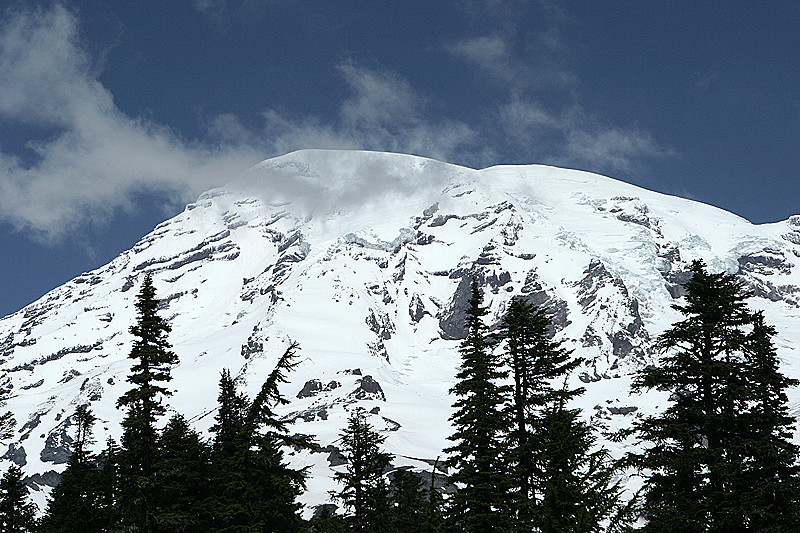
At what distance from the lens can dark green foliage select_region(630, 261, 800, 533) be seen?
1972 centimetres

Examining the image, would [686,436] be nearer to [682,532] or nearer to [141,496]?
[682,532]

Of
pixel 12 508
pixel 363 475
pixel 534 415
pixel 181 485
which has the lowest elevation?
pixel 12 508

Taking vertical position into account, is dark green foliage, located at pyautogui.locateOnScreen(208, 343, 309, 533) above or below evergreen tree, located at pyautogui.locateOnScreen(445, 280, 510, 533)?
below

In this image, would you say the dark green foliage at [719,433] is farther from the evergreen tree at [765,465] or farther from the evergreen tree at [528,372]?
the evergreen tree at [528,372]

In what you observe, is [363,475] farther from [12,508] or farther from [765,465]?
[765,465]

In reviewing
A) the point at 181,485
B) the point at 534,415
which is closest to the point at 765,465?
the point at 534,415

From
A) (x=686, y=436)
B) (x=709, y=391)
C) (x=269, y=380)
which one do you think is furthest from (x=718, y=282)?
(x=269, y=380)

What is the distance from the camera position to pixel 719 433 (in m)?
21.5

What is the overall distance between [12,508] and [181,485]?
1597cm

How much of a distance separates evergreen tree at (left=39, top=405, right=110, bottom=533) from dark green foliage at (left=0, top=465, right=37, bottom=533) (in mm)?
1118

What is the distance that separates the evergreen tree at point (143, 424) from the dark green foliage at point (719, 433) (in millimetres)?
16568

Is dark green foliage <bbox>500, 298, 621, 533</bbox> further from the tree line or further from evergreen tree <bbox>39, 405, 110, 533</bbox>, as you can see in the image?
evergreen tree <bbox>39, 405, 110, 533</bbox>

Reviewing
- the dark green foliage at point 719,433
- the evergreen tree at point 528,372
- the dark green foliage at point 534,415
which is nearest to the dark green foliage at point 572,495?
the dark green foliage at point 534,415

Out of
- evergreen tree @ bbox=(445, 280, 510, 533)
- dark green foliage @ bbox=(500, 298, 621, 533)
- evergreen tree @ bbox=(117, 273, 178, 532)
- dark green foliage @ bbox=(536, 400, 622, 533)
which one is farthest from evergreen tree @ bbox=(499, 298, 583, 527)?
dark green foliage @ bbox=(536, 400, 622, 533)
